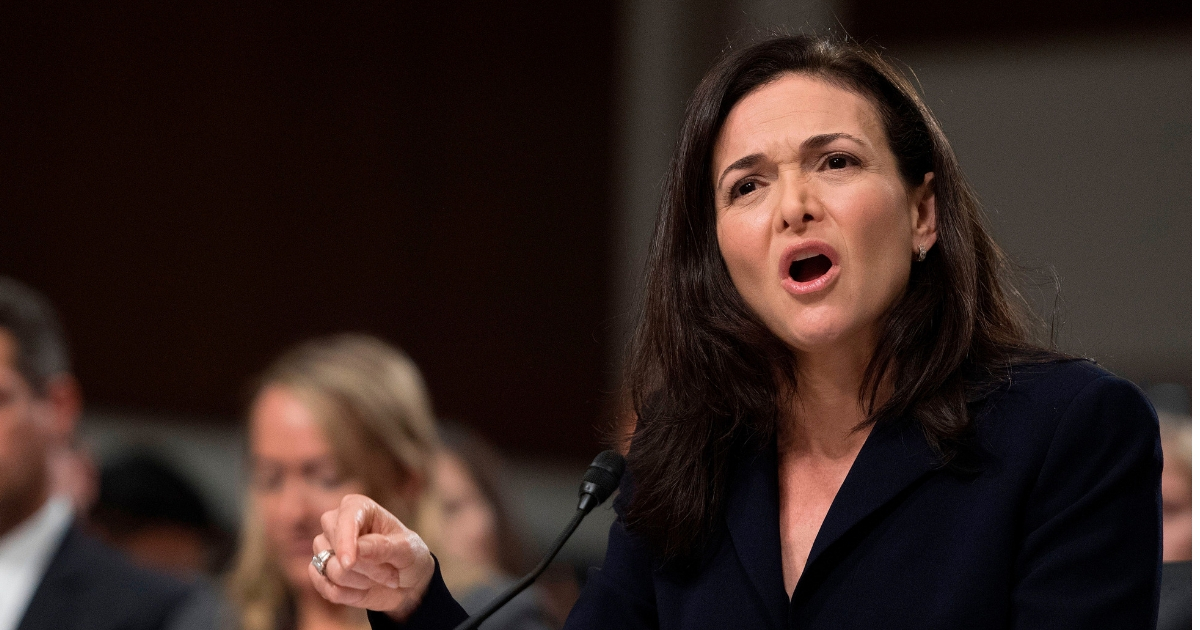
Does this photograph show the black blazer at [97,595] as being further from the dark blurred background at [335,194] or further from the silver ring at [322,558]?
the dark blurred background at [335,194]

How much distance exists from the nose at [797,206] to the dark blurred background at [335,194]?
11.8 feet

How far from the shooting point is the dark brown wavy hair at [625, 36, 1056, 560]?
1452 mm

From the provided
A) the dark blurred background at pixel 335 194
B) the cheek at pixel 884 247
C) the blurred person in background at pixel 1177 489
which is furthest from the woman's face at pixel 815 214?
the dark blurred background at pixel 335 194

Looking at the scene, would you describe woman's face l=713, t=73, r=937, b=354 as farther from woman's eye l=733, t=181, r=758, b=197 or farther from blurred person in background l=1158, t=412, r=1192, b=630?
blurred person in background l=1158, t=412, r=1192, b=630

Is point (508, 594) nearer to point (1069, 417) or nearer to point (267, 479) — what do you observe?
point (1069, 417)

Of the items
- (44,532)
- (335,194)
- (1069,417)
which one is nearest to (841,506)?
(1069,417)

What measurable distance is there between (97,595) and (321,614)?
54cm

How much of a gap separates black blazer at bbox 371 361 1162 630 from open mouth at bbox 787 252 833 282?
201mm

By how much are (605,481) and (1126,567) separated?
1.79 feet

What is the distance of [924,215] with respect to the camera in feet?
5.00

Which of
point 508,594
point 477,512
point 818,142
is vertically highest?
point 818,142

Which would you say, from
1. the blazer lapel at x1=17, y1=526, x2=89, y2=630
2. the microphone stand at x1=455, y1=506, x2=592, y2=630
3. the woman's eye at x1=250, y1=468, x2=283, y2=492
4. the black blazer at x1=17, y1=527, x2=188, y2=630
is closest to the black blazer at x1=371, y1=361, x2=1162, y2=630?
the microphone stand at x1=455, y1=506, x2=592, y2=630

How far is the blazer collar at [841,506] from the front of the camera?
4.51 ft

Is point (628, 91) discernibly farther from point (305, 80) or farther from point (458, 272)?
point (305, 80)
